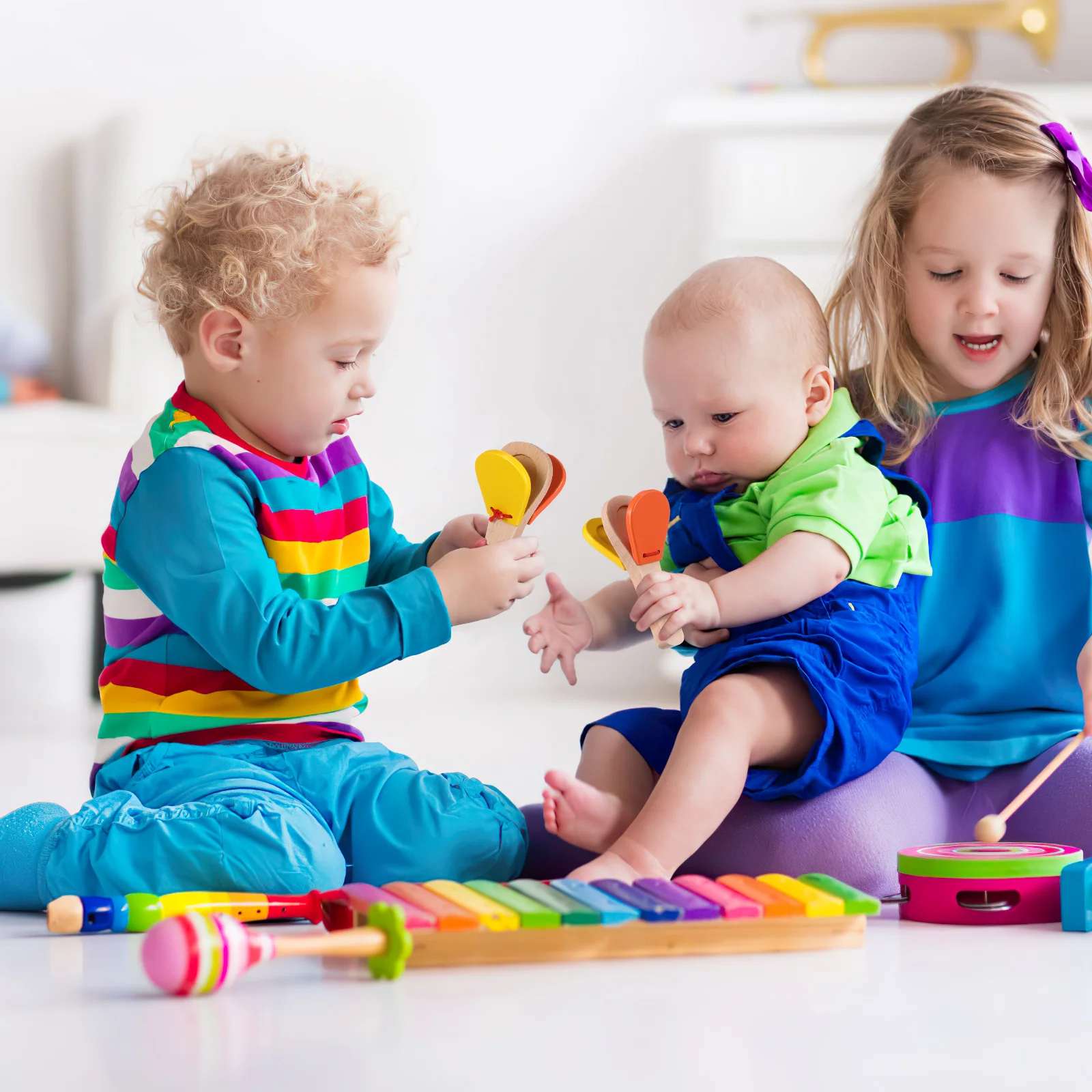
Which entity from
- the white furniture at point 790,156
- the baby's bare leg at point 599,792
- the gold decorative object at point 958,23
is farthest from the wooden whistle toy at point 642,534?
the gold decorative object at point 958,23

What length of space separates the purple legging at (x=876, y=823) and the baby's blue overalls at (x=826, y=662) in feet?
0.06

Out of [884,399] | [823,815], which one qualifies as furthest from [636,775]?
[884,399]

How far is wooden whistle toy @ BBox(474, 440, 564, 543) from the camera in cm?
110

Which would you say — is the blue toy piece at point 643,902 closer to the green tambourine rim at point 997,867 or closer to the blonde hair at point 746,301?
the green tambourine rim at point 997,867

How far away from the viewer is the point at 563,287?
280 cm

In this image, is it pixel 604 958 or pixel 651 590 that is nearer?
pixel 604 958

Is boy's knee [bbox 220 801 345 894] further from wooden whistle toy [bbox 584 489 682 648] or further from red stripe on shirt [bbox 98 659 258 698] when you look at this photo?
wooden whistle toy [bbox 584 489 682 648]

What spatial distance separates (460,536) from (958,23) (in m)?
1.90

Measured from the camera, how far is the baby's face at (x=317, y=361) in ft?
3.62

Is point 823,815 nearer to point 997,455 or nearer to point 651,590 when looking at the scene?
point 651,590

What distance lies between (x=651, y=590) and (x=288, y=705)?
1.02ft

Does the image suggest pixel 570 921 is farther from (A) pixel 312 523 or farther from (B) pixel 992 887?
(A) pixel 312 523

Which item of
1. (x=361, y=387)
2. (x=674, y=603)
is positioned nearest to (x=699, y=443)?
(x=674, y=603)

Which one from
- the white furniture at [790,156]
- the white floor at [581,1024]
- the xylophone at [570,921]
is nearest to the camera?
the white floor at [581,1024]
